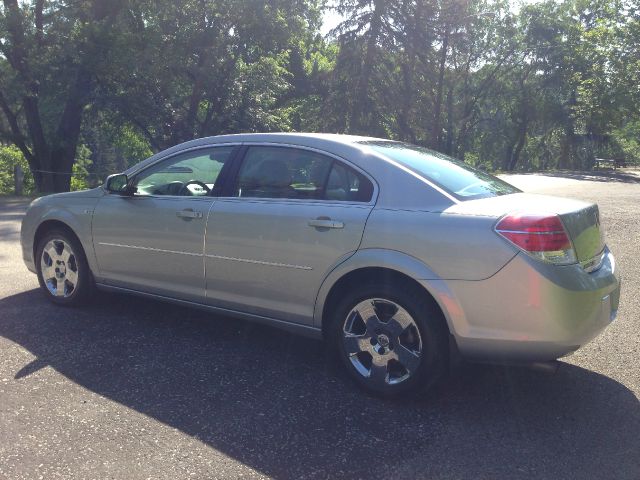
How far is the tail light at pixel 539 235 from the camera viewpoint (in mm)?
3317

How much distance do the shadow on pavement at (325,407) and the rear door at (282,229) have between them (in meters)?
0.48

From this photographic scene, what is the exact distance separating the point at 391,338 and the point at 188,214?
1.85 metres

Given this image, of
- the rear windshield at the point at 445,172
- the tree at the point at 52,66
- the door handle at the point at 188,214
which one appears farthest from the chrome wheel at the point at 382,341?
the tree at the point at 52,66

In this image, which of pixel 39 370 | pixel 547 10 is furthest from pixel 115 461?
pixel 547 10

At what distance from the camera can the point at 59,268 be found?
215 inches

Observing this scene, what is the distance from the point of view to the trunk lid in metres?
3.48

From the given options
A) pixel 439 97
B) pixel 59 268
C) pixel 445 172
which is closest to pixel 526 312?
pixel 445 172

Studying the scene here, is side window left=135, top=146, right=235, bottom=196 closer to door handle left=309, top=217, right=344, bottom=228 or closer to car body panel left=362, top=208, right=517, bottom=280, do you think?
door handle left=309, top=217, right=344, bottom=228

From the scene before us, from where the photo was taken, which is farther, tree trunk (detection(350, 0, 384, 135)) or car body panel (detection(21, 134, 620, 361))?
tree trunk (detection(350, 0, 384, 135))

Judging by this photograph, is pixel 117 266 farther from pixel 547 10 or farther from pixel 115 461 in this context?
pixel 547 10

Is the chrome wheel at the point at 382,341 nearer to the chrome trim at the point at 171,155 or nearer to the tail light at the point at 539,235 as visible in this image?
the tail light at the point at 539,235

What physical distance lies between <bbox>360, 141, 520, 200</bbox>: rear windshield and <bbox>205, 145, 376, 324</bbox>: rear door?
14.3 inches

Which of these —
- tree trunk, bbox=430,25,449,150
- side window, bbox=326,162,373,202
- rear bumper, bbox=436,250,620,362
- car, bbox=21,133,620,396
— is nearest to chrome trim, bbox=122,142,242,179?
car, bbox=21,133,620,396

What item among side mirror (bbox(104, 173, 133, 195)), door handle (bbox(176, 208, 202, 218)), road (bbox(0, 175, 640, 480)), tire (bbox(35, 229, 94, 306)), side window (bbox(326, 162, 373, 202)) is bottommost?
road (bbox(0, 175, 640, 480))
